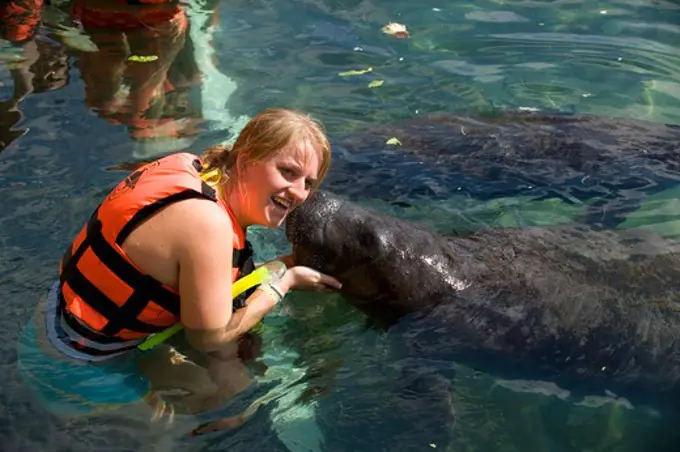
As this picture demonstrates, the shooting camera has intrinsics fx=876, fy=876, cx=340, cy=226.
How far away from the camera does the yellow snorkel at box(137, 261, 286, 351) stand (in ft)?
15.0

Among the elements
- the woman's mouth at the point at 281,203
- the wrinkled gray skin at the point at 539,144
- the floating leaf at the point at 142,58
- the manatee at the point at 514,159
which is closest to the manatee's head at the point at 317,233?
the woman's mouth at the point at 281,203

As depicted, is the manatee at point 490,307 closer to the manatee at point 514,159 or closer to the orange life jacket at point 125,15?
the manatee at point 514,159

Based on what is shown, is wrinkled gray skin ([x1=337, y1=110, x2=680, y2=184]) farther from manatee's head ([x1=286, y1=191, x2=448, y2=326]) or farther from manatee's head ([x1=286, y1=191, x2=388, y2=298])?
manatee's head ([x1=286, y1=191, x2=388, y2=298])

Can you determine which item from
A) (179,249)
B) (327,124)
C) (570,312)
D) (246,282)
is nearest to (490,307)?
(570,312)

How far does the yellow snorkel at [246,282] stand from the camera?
15.0 feet

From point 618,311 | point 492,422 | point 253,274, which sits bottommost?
→ point 492,422

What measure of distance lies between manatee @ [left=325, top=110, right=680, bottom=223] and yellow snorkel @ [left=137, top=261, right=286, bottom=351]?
7.39 feet

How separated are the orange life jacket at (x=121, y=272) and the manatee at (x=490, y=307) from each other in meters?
0.94

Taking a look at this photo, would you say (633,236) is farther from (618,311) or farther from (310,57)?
(310,57)

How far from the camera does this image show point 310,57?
32.6 ft

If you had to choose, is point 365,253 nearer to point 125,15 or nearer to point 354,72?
point 354,72

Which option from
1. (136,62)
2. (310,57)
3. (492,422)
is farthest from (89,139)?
(492,422)

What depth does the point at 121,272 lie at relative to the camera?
427cm

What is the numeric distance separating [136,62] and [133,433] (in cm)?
587
